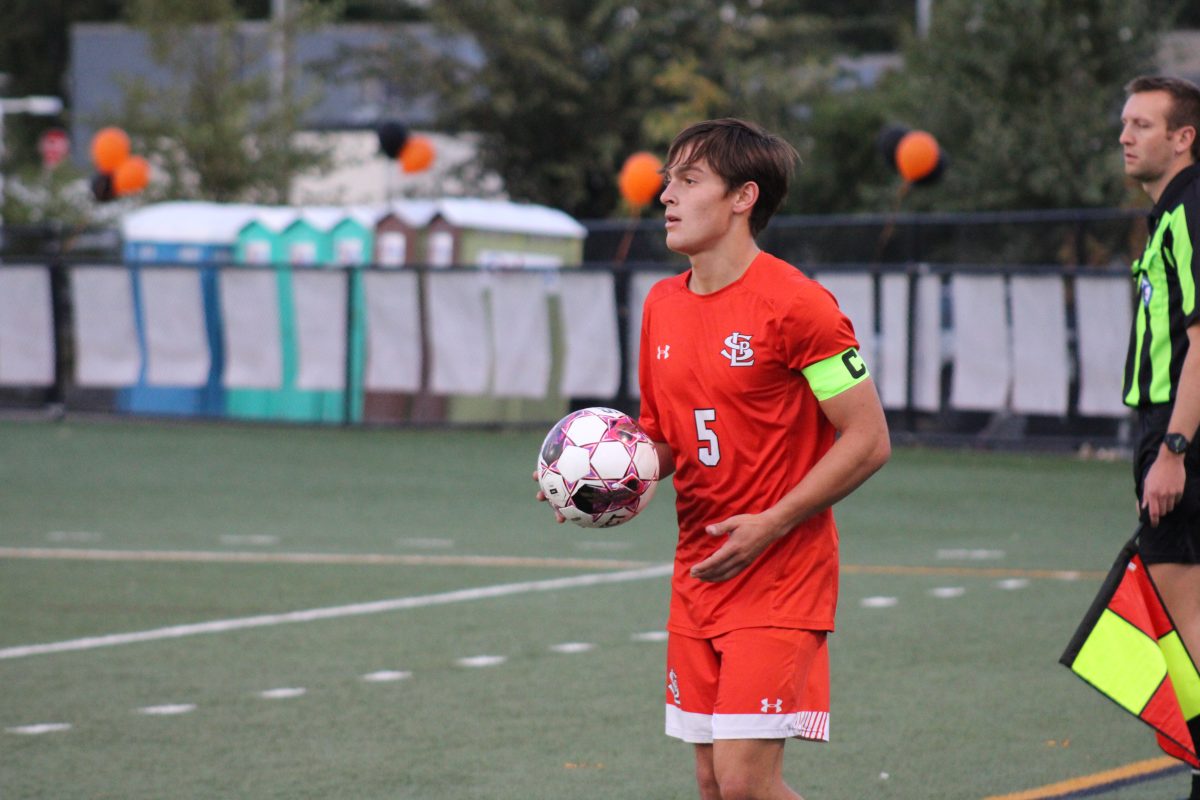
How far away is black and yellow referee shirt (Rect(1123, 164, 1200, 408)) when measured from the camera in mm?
5020

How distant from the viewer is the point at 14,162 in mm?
36312

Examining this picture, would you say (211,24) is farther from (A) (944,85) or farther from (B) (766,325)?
(B) (766,325)

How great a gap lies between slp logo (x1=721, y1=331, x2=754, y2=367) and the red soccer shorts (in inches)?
23.0

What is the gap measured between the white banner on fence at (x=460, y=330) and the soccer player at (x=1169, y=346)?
13796 millimetres

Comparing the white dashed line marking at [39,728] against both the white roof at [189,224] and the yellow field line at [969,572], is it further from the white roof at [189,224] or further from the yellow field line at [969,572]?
the white roof at [189,224]

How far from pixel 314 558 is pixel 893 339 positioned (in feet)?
26.0

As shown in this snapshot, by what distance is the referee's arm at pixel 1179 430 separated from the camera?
495 centimetres

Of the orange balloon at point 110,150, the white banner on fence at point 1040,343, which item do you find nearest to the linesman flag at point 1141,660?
the white banner on fence at point 1040,343

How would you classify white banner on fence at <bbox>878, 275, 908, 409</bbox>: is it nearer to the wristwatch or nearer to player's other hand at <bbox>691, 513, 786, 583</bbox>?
the wristwatch

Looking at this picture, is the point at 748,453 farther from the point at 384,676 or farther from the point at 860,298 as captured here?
the point at 860,298

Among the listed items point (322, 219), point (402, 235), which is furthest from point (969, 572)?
point (322, 219)

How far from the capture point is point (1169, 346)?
5.11 metres

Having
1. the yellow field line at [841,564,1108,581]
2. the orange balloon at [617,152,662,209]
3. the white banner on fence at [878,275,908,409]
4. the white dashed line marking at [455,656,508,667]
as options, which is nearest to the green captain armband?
the white dashed line marking at [455,656,508,667]

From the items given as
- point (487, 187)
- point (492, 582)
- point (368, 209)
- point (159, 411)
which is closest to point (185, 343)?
point (159, 411)
